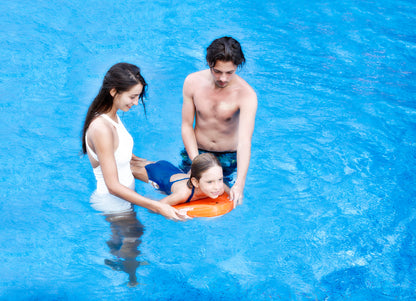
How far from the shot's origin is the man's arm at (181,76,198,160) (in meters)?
4.35

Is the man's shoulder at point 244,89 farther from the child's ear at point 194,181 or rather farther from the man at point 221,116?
the child's ear at point 194,181

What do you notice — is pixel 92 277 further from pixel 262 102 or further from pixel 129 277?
pixel 262 102

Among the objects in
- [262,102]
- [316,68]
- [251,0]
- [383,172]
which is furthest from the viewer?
[251,0]

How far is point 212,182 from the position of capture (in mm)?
3695

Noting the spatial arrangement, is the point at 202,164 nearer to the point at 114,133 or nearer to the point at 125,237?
the point at 114,133

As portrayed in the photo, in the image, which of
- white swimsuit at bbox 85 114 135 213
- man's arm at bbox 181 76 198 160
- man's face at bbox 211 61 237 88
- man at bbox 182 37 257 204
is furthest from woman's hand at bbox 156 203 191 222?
man's face at bbox 211 61 237 88

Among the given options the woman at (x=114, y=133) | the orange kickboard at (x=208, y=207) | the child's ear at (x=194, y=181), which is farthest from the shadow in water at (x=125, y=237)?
the child's ear at (x=194, y=181)

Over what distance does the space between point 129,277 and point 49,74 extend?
4.19m

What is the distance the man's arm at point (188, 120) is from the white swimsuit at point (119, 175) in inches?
31.3

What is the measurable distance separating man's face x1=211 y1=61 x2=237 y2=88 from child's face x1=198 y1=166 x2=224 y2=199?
0.80 m

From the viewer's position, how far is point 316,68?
759cm

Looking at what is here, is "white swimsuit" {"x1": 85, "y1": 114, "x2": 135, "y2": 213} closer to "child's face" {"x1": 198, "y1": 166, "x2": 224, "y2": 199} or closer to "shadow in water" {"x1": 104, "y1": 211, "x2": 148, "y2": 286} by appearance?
"shadow in water" {"x1": 104, "y1": 211, "x2": 148, "y2": 286}

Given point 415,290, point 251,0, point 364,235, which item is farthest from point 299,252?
point 251,0

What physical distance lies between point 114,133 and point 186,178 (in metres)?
0.88
